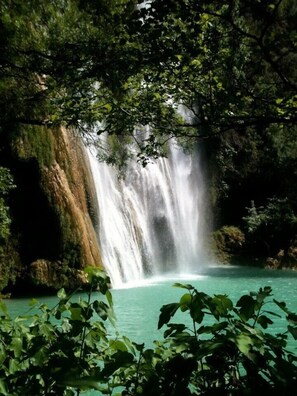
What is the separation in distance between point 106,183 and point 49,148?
3766mm

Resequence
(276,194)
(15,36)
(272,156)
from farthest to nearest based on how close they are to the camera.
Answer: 1. (276,194)
2. (272,156)
3. (15,36)

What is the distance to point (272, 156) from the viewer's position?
18453 mm

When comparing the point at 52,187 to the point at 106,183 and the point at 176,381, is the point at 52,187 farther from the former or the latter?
the point at 176,381

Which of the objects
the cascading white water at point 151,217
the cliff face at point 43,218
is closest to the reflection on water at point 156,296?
the cliff face at point 43,218

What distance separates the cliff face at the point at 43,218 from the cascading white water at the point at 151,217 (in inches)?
63.6

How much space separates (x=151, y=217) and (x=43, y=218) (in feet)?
23.3

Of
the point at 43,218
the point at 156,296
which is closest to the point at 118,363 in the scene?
the point at 156,296

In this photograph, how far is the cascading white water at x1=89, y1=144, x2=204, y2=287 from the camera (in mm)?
14117

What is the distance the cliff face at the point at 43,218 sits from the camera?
11.4 m

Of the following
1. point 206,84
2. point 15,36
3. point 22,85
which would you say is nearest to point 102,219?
point 22,85

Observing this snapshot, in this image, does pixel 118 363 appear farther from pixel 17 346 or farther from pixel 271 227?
pixel 271 227

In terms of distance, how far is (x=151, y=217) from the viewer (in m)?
18.0

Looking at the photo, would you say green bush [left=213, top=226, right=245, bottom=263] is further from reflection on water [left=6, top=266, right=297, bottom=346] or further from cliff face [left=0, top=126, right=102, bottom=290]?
cliff face [left=0, top=126, right=102, bottom=290]

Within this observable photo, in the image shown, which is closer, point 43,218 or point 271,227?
point 43,218
